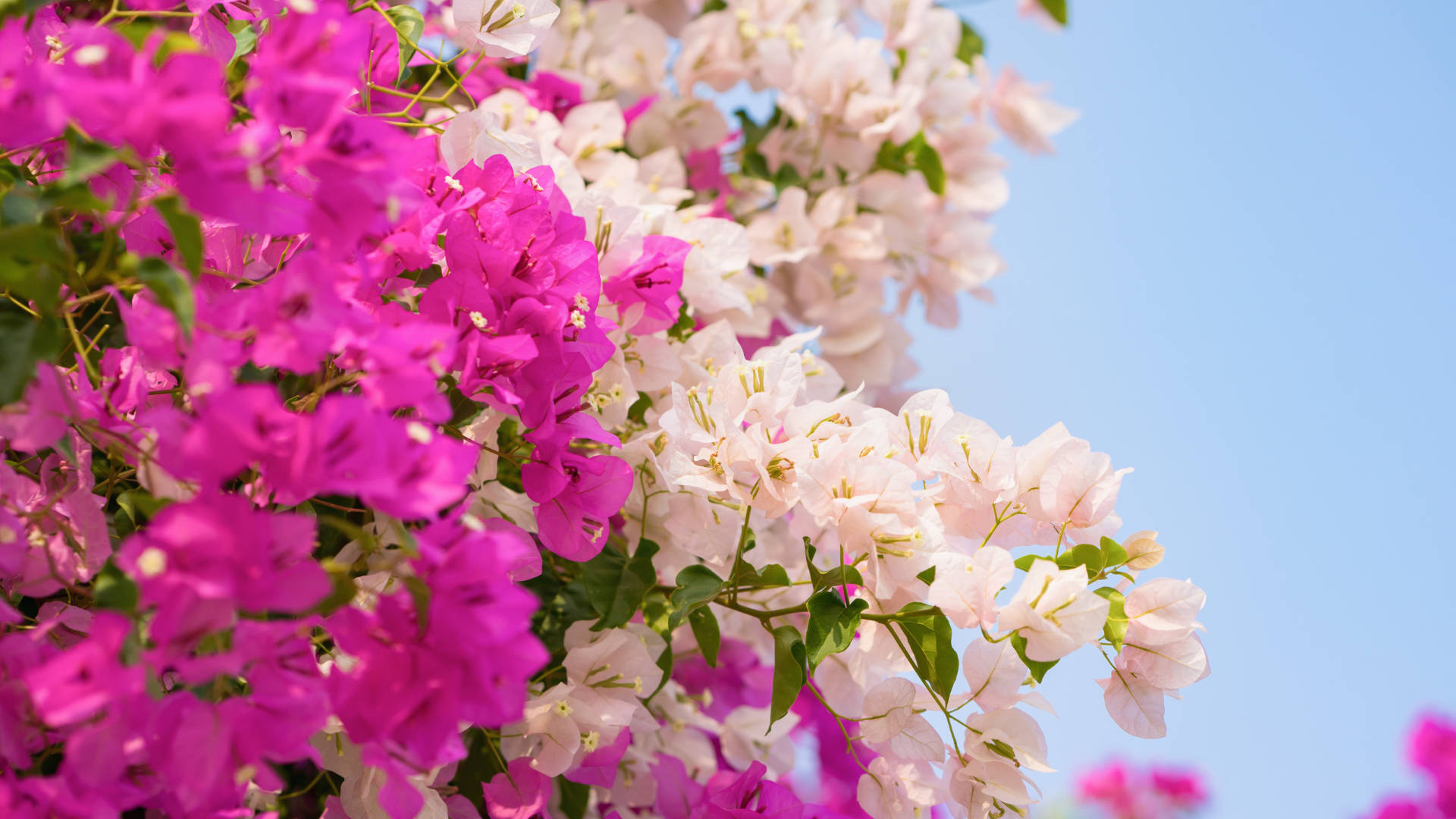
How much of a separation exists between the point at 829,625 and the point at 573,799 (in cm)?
29

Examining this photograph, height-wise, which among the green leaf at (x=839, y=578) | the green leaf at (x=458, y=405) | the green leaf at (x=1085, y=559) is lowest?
the green leaf at (x=839, y=578)

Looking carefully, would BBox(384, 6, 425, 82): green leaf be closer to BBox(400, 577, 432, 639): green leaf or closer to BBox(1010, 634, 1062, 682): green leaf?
BBox(400, 577, 432, 639): green leaf

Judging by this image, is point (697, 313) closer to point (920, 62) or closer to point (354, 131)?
point (920, 62)

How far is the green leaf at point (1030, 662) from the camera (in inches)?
23.1

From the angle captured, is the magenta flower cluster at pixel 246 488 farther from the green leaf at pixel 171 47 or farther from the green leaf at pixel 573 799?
the green leaf at pixel 573 799

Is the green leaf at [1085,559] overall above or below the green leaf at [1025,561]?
above

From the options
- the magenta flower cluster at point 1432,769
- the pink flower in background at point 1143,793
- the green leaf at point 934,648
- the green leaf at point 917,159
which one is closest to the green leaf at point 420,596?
the green leaf at point 934,648

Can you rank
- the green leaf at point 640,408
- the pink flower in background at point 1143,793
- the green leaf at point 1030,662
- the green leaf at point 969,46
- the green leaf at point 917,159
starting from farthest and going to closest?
the pink flower in background at point 1143,793, the green leaf at point 969,46, the green leaf at point 917,159, the green leaf at point 640,408, the green leaf at point 1030,662

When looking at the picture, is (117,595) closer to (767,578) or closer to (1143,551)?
(767,578)

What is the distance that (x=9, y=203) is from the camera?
17.8 inches

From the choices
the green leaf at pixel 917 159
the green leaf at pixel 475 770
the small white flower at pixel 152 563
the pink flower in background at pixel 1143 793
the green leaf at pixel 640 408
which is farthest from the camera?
the pink flower in background at pixel 1143 793

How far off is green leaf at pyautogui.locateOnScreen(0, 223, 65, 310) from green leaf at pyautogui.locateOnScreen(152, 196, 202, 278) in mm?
53

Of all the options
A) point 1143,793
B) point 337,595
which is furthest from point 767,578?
point 1143,793

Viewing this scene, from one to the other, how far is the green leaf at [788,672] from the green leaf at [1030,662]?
0.14 meters
